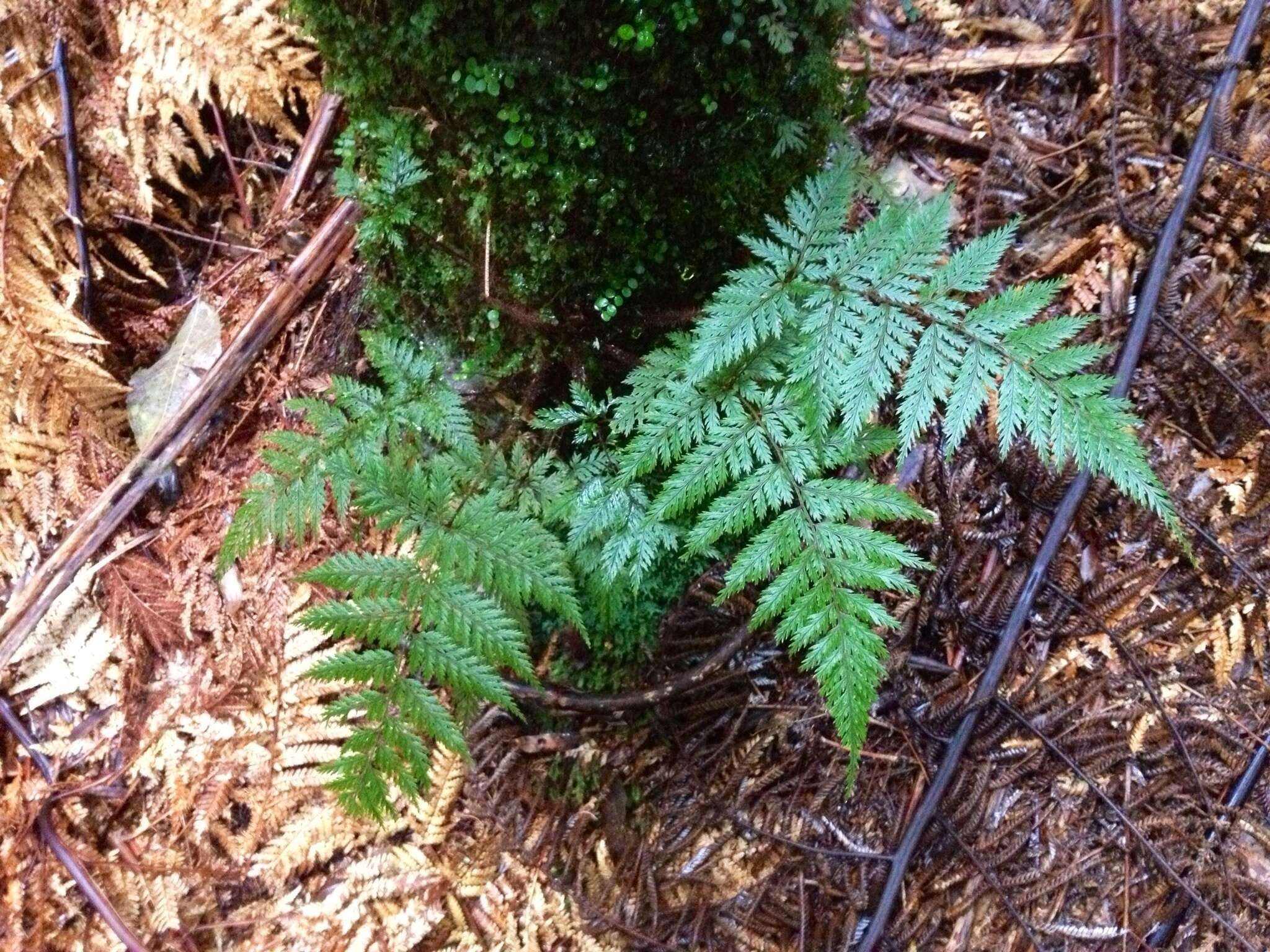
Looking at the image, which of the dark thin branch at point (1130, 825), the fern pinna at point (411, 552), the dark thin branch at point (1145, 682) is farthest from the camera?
the dark thin branch at point (1145, 682)

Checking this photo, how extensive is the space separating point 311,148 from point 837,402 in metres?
2.08

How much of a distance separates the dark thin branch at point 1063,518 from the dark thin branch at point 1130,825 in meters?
0.12

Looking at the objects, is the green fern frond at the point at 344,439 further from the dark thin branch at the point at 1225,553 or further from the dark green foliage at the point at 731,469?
the dark thin branch at the point at 1225,553

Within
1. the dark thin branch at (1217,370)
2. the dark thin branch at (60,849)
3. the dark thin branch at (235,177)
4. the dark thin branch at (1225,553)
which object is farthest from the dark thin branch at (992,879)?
the dark thin branch at (235,177)

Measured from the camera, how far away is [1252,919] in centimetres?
222

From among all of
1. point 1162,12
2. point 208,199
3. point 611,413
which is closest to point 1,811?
point 208,199

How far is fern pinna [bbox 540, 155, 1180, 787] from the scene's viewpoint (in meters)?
1.74

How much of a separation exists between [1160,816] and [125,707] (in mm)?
3308

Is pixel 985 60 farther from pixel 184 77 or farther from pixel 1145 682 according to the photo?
pixel 184 77

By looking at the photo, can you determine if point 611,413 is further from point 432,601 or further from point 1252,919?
point 1252,919

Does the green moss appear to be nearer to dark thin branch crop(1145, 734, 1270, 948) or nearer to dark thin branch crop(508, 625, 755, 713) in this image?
dark thin branch crop(508, 625, 755, 713)

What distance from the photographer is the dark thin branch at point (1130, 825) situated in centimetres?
220

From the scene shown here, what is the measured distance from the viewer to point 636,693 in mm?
2414

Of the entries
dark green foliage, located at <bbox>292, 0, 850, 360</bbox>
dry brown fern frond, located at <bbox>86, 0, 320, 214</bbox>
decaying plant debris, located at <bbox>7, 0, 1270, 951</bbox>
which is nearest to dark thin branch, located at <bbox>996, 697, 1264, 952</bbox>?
decaying plant debris, located at <bbox>7, 0, 1270, 951</bbox>
